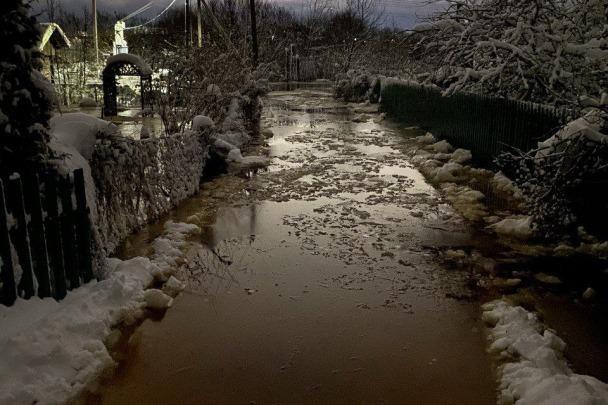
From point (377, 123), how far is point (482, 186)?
12541 mm

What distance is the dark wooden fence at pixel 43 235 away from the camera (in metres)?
3.75

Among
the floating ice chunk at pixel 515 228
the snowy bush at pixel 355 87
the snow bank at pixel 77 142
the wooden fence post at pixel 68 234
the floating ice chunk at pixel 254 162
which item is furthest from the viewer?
the snowy bush at pixel 355 87

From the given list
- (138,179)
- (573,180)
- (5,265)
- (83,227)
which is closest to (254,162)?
(138,179)

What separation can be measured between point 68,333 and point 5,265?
668 millimetres

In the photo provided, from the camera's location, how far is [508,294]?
197 inches

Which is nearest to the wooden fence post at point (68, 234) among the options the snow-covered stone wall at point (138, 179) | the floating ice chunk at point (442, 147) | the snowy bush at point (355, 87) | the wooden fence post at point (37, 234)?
A: the wooden fence post at point (37, 234)

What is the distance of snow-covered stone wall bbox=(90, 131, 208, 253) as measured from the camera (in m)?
5.91

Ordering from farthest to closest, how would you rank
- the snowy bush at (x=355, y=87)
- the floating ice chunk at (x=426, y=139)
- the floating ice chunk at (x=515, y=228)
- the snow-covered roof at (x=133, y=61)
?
the snowy bush at (x=355, y=87)
the snow-covered roof at (x=133, y=61)
the floating ice chunk at (x=426, y=139)
the floating ice chunk at (x=515, y=228)

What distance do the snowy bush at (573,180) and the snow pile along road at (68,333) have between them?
176 inches

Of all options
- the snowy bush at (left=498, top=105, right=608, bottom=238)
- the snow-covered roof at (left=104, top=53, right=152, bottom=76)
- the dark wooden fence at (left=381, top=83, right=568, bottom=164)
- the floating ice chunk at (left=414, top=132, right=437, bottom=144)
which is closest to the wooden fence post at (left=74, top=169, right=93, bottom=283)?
the snowy bush at (left=498, top=105, right=608, bottom=238)

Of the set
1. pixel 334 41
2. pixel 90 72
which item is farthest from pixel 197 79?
pixel 334 41

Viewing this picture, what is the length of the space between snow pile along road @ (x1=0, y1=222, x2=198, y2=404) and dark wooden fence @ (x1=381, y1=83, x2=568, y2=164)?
5.72m

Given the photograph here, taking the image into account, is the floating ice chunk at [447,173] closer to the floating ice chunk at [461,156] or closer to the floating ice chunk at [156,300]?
the floating ice chunk at [461,156]

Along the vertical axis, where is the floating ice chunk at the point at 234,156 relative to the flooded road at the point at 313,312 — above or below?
above
